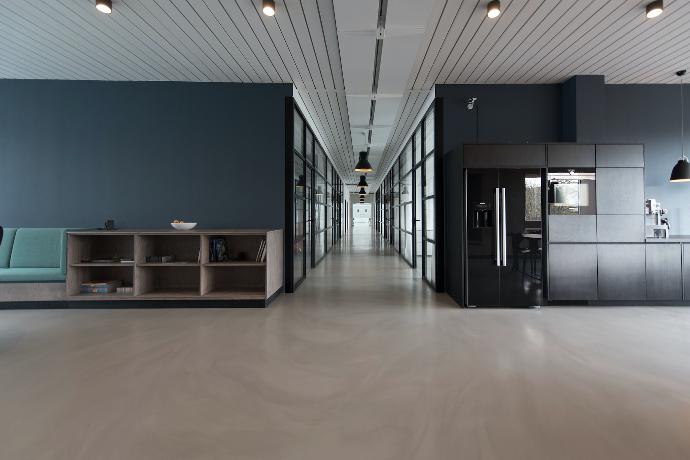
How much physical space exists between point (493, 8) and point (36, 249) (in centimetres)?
643

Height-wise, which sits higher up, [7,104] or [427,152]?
[7,104]

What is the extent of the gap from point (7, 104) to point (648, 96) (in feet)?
32.2

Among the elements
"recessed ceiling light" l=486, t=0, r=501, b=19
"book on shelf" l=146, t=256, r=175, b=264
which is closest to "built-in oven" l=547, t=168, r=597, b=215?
"recessed ceiling light" l=486, t=0, r=501, b=19

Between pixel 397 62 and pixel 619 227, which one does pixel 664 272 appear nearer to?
pixel 619 227

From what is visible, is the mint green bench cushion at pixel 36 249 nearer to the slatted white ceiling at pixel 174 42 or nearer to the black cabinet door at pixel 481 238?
the slatted white ceiling at pixel 174 42

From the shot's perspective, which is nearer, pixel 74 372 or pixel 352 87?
pixel 74 372

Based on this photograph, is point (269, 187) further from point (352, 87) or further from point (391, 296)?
point (391, 296)

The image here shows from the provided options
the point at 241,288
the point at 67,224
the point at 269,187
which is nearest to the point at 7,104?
the point at 67,224

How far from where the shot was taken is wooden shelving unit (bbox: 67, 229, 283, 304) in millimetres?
5371

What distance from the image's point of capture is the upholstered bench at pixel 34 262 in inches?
209

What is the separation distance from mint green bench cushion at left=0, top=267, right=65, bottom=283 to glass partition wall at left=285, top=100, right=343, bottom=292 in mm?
3112

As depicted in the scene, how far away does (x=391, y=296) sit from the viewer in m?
6.09

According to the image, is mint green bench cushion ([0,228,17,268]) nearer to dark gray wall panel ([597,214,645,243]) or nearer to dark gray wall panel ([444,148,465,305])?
dark gray wall panel ([444,148,465,305])

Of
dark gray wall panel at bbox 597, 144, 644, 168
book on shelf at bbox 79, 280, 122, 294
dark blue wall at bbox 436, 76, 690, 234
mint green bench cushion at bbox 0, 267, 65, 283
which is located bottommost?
book on shelf at bbox 79, 280, 122, 294
